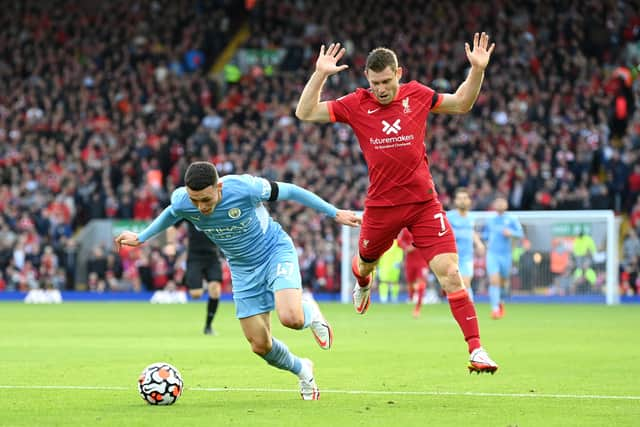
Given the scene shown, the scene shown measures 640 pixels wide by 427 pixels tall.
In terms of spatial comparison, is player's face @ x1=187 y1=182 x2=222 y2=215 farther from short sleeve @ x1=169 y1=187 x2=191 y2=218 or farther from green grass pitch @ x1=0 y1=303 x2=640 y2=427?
green grass pitch @ x1=0 y1=303 x2=640 y2=427

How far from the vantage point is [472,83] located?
1034 centimetres

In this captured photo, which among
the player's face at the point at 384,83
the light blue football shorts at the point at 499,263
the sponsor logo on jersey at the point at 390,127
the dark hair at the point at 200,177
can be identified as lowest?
the light blue football shorts at the point at 499,263

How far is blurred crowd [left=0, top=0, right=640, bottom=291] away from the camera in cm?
3306

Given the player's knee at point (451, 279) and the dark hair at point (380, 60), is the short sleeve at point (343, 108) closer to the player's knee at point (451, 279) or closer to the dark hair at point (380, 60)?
the dark hair at point (380, 60)

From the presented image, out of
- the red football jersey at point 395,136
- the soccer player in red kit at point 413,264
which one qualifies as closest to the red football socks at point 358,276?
the red football jersey at point 395,136

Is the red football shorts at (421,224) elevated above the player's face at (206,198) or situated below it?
below

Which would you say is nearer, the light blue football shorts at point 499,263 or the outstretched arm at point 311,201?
the outstretched arm at point 311,201

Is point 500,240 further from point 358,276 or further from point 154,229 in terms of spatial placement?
point 154,229

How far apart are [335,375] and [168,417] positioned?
361 cm

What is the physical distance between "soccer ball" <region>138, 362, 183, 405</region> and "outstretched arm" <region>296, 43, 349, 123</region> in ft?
8.16

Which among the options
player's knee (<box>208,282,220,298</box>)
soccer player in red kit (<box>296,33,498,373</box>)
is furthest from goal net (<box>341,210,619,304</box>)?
soccer player in red kit (<box>296,33,498,373</box>)

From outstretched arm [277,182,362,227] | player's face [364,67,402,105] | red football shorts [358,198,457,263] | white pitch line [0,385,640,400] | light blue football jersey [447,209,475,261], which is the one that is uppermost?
player's face [364,67,402,105]

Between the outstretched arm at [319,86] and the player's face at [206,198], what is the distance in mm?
1351

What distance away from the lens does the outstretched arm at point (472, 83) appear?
1021cm
